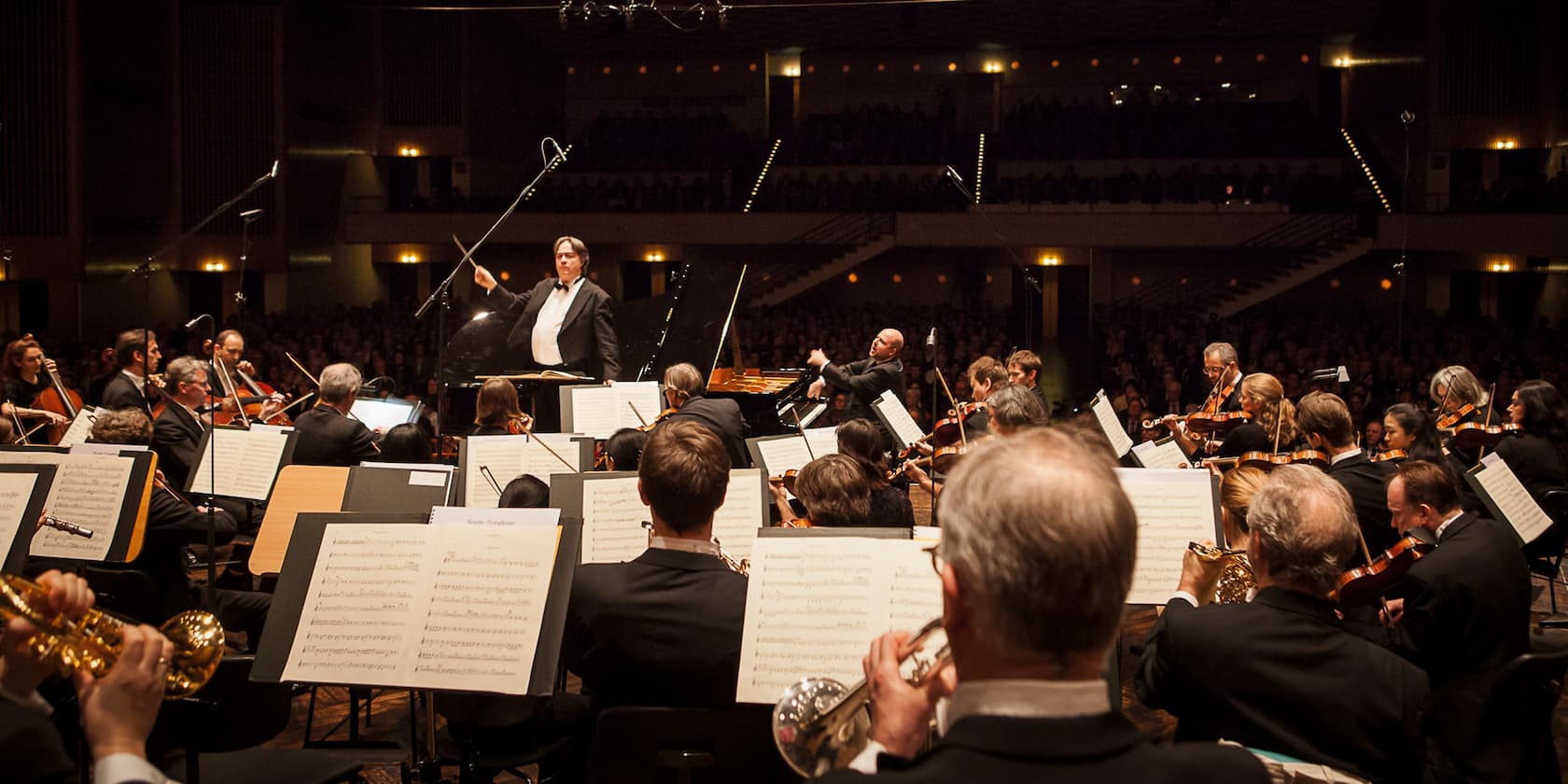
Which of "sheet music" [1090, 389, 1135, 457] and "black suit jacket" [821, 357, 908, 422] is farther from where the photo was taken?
"black suit jacket" [821, 357, 908, 422]

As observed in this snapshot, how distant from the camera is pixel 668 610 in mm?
2678

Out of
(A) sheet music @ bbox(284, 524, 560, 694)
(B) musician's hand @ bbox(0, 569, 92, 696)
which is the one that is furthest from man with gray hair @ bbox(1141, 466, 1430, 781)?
(B) musician's hand @ bbox(0, 569, 92, 696)

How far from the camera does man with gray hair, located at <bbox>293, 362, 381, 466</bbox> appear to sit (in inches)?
221

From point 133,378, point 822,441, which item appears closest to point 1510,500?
point 822,441

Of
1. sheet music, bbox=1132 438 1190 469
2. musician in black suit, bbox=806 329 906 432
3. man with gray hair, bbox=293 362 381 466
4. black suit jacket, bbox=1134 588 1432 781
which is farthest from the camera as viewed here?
musician in black suit, bbox=806 329 906 432

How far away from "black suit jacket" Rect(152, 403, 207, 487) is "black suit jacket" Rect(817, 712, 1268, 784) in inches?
202

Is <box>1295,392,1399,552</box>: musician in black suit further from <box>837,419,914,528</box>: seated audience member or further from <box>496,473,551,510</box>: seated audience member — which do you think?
<box>496,473,551,510</box>: seated audience member

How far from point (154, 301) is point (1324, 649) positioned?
19.1 meters

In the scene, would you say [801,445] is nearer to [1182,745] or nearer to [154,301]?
[1182,745]

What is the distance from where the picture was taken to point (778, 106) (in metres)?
22.9

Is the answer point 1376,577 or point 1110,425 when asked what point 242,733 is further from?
point 1110,425

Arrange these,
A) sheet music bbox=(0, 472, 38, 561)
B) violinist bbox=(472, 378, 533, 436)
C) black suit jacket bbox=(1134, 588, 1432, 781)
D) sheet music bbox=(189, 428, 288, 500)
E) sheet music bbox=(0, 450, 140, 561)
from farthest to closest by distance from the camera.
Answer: violinist bbox=(472, 378, 533, 436) → sheet music bbox=(189, 428, 288, 500) → sheet music bbox=(0, 450, 140, 561) → sheet music bbox=(0, 472, 38, 561) → black suit jacket bbox=(1134, 588, 1432, 781)

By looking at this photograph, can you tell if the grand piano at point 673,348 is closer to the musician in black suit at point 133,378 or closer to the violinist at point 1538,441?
the musician in black suit at point 133,378

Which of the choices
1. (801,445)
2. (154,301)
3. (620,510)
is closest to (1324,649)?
(620,510)
